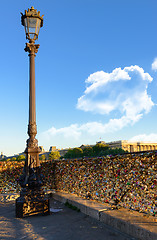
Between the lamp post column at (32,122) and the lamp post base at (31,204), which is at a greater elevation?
the lamp post column at (32,122)

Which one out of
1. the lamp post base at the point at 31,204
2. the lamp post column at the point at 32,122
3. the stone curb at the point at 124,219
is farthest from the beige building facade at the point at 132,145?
the stone curb at the point at 124,219

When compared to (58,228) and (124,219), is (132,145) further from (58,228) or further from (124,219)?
(124,219)

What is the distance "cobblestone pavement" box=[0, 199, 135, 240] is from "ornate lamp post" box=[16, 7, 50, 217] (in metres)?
0.28

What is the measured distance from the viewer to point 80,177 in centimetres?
660

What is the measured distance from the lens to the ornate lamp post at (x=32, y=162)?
226 inches

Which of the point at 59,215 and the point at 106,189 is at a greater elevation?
the point at 106,189

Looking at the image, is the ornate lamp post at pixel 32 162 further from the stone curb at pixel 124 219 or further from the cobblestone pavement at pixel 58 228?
the stone curb at pixel 124 219

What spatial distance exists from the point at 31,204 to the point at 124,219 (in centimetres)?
277

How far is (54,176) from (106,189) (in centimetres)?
396

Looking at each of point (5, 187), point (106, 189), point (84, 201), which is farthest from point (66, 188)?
point (5, 187)

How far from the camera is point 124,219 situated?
4102 mm

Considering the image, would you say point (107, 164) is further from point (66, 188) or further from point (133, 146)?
point (133, 146)

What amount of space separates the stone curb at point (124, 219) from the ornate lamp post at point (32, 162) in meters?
1.20

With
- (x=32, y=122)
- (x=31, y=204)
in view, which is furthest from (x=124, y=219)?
(x=32, y=122)
